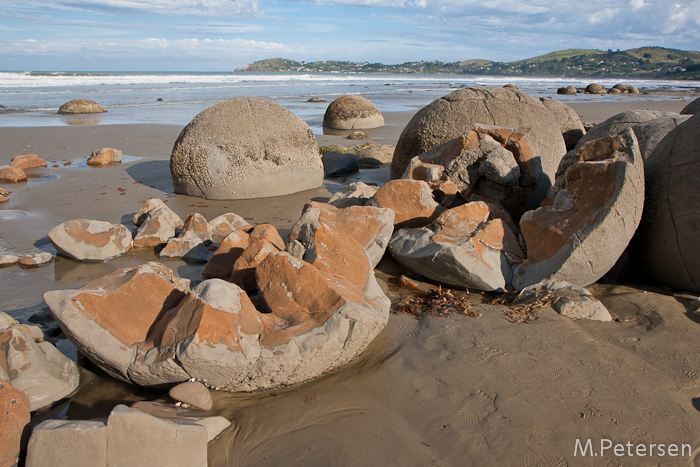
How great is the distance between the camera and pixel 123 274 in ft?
10.6

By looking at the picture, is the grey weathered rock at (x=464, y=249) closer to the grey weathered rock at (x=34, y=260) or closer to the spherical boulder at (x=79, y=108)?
the grey weathered rock at (x=34, y=260)

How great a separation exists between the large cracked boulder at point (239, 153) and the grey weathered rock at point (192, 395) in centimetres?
464

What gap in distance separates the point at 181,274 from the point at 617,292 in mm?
4093

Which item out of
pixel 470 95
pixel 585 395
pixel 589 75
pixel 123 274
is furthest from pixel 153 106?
pixel 589 75

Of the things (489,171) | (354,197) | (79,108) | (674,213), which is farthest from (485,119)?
(79,108)

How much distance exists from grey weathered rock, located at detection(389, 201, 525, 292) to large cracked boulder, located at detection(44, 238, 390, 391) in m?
1.08

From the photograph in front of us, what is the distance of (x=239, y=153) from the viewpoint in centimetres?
690

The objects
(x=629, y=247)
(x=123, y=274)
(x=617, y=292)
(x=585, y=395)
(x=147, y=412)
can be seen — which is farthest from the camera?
(x=629, y=247)

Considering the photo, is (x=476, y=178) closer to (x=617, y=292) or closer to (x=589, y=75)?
(x=617, y=292)

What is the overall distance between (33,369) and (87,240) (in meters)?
2.44

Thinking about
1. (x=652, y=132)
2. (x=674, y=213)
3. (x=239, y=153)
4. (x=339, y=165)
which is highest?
(x=652, y=132)

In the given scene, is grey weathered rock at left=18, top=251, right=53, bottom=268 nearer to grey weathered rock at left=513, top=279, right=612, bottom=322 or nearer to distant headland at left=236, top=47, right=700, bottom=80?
grey weathered rock at left=513, top=279, right=612, bottom=322

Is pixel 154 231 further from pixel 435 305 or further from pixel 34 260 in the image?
pixel 435 305

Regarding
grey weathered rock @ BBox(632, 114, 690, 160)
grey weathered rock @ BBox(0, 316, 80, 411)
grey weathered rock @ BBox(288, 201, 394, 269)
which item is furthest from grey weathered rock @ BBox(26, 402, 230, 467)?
grey weathered rock @ BBox(632, 114, 690, 160)
